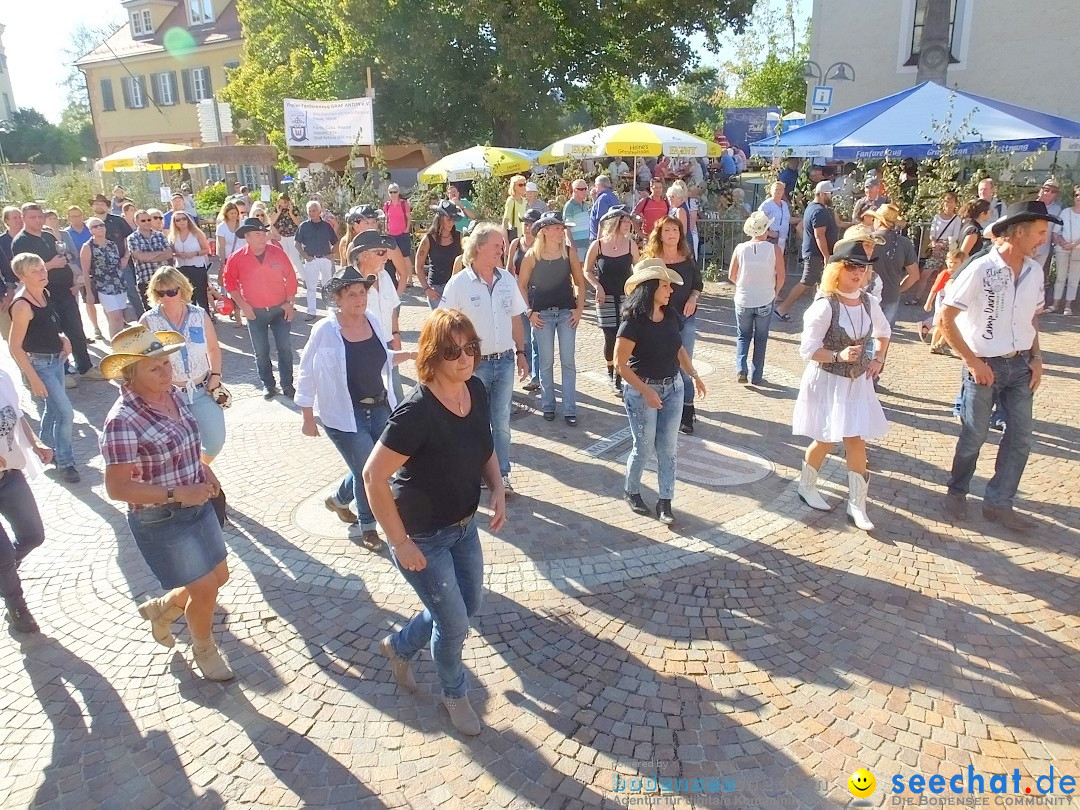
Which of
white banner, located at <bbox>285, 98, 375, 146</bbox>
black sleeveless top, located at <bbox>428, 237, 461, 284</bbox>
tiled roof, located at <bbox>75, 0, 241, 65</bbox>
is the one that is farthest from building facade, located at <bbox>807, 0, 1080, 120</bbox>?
tiled roof, located at <bbox>75, 0, 241, 65</bbox>

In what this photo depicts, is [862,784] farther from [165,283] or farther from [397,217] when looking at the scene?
[397,217]

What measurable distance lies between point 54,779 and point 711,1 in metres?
24.7

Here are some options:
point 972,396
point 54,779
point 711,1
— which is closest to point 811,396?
point 972,396

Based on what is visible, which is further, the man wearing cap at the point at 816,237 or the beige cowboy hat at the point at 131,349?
the man wearing cap at the point at 816,237

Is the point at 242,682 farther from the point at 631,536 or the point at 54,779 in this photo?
the point at 631,536

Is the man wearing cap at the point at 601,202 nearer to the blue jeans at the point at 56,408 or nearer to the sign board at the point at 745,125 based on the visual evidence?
the blue jeans at the point at 56,408

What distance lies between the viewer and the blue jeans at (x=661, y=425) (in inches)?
192

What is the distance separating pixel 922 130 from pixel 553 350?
9.79 metres

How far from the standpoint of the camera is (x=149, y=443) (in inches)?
129

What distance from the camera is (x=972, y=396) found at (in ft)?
16.3

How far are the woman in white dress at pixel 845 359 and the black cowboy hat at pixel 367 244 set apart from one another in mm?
2874

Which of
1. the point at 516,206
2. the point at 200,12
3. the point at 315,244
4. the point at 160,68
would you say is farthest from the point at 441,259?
the point at 160,68

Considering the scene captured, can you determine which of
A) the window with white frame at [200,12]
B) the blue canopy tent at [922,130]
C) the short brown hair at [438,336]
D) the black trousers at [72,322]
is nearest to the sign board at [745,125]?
the blue canopy tent at [922,130]

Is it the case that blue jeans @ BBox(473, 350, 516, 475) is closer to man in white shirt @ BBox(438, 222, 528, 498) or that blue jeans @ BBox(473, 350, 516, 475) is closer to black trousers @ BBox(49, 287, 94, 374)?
man in white shirt @ BBox(438, 222, 528, 498)
